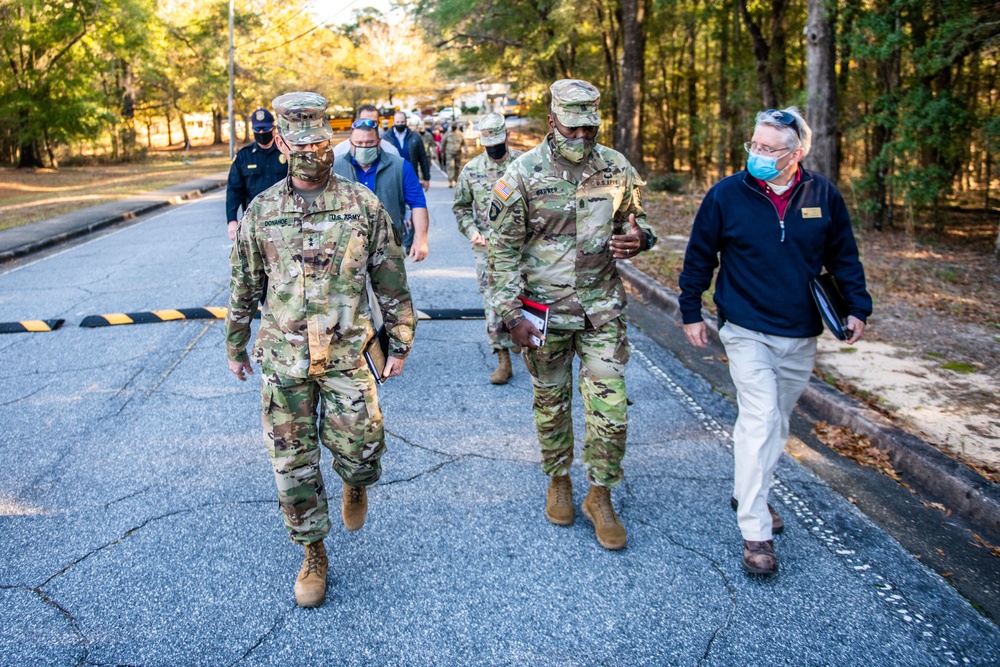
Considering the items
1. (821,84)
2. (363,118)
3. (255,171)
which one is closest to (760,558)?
(363,118)

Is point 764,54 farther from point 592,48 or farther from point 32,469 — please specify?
point 32,469

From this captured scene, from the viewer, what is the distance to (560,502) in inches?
159

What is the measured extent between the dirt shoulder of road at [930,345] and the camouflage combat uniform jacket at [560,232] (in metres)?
2.50

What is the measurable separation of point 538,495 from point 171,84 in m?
44.2

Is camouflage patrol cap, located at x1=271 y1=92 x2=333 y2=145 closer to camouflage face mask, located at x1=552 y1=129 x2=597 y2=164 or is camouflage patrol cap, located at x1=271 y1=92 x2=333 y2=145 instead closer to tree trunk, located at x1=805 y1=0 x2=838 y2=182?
camouflage face mask, located at x1=552 y1=129 x2=597 y2=164

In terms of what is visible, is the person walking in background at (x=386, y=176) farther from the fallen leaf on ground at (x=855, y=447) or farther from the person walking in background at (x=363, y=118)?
the fallen leaf on ground at (x=855, y=447)

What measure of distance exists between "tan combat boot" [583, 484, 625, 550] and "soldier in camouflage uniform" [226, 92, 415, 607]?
43.6 inches

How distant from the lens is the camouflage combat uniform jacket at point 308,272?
324 centimetres

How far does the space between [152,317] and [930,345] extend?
23.3 feet

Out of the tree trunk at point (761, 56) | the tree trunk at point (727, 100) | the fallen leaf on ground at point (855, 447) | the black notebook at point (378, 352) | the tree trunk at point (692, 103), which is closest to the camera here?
the black notebook at point (378, 352)

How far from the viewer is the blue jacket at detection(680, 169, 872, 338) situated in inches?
141

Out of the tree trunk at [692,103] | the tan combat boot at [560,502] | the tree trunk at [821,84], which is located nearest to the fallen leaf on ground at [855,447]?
the tan combat boot at [560,502]

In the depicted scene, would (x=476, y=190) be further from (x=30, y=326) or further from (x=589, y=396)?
(x=30, y=326)

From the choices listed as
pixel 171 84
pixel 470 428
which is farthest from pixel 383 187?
pixel 171 84
